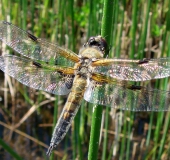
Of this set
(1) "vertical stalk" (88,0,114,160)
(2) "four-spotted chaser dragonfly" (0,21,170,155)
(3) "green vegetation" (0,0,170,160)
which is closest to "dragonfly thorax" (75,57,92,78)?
(2) "four-spotted chaser dragonfly" (0,21,170,155)

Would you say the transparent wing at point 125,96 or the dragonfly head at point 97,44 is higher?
the dragonfly head at point 97,44

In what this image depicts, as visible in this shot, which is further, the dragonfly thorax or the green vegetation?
the green vegetation

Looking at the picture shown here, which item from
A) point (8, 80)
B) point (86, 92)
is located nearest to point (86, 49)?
point (86, 92)

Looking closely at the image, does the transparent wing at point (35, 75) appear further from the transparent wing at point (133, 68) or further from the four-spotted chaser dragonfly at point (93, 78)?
the transparent wing at point (133, 68)

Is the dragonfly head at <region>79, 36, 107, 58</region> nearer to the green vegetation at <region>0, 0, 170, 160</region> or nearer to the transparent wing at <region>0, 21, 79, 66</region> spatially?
the transparent wing at <region>0, 21, 79, 66</region>

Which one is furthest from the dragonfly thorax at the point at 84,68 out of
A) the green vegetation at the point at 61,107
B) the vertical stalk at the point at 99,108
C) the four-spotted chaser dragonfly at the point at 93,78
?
the green vegetation at the point at 61,107

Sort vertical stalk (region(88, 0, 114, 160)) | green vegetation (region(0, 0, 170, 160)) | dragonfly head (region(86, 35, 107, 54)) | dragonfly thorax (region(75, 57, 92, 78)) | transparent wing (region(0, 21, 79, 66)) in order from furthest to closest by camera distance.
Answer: green vegetation (region(0, 0, 170, 160)), transparent wing (region(0, 21, 79, 66)), dragonfly thorax (region(75, 57, 92, 78)), dragonfly head (region(86, 35, 107, 54)), vertical stalk (region(88, 0, 114, 160))

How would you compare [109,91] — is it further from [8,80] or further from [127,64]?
[8,80]
